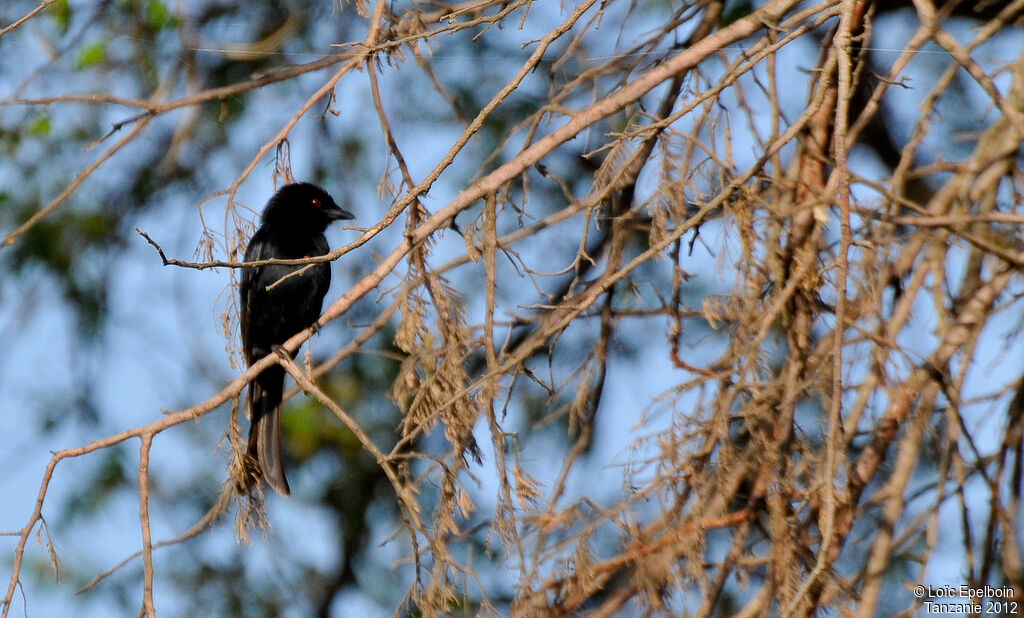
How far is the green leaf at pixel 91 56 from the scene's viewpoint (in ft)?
15.7

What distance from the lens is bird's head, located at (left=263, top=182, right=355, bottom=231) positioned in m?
4.74

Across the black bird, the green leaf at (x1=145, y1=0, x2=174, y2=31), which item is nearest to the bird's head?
the black bird

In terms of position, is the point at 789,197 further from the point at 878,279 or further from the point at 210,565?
the point at 210,565

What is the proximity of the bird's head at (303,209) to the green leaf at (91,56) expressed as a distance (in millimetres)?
1023

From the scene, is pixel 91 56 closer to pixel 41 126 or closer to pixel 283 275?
pixel 41 126

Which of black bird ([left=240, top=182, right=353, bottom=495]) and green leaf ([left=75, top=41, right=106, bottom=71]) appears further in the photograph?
green leaf ([left=75, top=41, right=106, bottom=71])

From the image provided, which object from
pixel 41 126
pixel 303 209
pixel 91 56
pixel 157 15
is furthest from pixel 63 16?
pixel 303 209

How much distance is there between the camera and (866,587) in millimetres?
3281

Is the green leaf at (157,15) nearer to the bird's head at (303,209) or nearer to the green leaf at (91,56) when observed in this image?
the green leaf at (91,56)

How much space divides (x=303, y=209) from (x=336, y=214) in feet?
0.49

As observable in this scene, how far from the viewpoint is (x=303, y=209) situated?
4.77 metres

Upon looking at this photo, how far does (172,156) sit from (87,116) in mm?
484

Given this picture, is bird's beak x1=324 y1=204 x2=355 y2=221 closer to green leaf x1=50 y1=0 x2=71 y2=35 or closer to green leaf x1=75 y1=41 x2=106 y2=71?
green leaf x1=75 y1=41 x2=106 y2=71

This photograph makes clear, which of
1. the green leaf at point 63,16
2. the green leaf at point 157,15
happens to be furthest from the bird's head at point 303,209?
the green leaf at point 63,16
